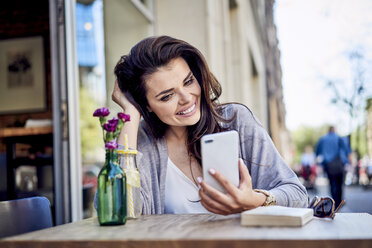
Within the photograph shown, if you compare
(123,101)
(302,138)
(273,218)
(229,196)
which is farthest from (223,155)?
(302,138)

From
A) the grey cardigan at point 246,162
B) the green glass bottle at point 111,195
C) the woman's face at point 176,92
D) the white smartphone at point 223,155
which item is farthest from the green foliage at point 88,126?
the white smartphone at point 223,155

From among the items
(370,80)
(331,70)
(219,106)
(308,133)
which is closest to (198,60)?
(219,106)

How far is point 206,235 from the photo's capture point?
966 millimetres

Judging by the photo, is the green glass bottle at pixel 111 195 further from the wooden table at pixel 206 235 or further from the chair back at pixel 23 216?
the chair back at pixel 23 216

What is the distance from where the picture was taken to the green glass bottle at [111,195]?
4.13 feet

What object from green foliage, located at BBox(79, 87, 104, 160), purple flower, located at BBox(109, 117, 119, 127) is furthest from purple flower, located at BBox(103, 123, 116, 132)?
green foliage, located at BBox(79, 87, 104, 160)

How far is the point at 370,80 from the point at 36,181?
926 centimetres

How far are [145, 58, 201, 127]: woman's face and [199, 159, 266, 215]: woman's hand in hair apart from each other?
2.18ft

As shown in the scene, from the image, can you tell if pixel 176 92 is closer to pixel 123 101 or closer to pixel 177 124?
pixel 177 124

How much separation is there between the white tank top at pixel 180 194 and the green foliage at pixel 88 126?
1757 millimetres

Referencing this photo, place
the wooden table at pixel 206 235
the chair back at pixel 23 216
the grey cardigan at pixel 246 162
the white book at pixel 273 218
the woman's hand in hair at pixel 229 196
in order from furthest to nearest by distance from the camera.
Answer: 1. the grey cardigan at pixel 246 162
2. the chair back at pixel 23 216
3. the woman's hand in hair at pixel 229 196
4. the white book at pixel 273 218
5. the wooden table at pixel 206 235

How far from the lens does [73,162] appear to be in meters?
3.14

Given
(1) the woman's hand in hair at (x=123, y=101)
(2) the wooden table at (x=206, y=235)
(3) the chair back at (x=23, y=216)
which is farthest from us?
(1) the woman's hand in hair at (x=123, y=101)

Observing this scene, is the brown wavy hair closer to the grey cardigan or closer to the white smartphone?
the grey cardigan
